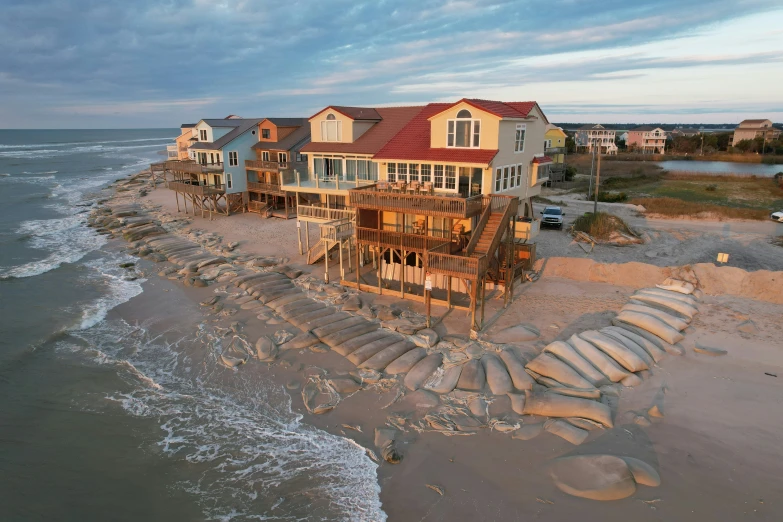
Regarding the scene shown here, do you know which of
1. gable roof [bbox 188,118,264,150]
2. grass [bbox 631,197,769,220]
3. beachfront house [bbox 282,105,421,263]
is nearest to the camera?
beachfront house [bbox 282,105,421,263]

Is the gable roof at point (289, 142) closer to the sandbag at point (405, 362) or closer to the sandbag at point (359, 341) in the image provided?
the sandbag at point (359, 341)

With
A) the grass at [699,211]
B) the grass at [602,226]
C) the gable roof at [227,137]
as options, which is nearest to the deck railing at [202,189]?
the gable roof at [227,137]

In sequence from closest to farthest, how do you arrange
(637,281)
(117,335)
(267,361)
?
1. (267,361)
2. (117,335)
3. (637,281)

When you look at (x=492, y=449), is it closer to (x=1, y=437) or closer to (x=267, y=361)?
(x=267, y=361)

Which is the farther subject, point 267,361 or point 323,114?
point 323,114

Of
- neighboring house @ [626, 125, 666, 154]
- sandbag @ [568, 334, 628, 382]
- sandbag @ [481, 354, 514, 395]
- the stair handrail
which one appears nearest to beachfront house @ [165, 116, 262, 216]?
the stair handrail

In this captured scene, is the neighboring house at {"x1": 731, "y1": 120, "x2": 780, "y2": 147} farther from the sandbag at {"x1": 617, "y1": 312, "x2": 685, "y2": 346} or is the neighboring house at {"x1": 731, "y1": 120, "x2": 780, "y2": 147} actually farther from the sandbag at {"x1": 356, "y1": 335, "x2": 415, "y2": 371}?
the sandbag at {"x1": 356, "y1": 335, "x2": 415, "y2": 371}

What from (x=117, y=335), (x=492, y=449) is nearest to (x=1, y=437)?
(x=117, y=335)
